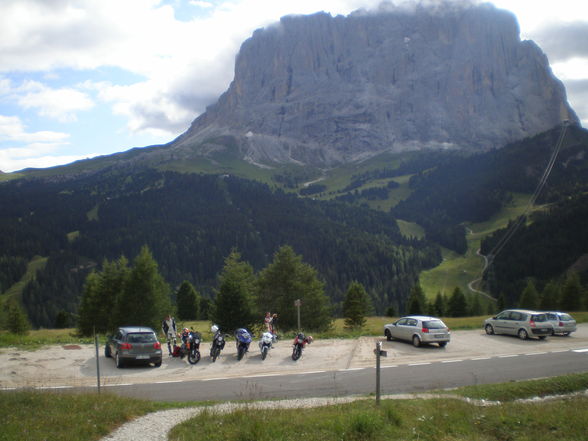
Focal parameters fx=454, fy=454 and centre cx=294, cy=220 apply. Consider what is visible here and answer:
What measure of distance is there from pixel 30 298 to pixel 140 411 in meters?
157

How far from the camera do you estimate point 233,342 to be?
1086 inches

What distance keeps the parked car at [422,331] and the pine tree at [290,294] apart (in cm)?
2105

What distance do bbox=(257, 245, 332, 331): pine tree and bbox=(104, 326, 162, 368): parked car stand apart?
1049 inches

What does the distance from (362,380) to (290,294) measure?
3046 cm

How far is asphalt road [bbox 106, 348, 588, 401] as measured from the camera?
16.0 meters

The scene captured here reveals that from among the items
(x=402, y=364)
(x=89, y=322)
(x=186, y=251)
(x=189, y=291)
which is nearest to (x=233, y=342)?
(x=402, y=364)

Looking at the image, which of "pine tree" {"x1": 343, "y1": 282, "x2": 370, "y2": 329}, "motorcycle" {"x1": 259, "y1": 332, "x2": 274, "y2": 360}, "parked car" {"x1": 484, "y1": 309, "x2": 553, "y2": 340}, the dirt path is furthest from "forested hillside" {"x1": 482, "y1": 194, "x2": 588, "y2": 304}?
"motorcycle" {"x1": 259, "y1": 332, "x2": 274, "y2": 360}

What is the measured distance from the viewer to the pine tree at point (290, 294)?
1869 inches

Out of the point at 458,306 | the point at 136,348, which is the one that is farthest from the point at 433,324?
the point at 458,306

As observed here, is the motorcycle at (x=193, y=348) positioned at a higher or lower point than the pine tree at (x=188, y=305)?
higher

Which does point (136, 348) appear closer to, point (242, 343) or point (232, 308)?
point (242, 343)

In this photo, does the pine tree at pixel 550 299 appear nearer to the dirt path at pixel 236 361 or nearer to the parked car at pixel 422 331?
the dirt path at pixel 236 361

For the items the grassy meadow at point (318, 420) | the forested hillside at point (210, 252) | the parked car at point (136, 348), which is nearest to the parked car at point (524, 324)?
the grassy meadow at point (318, 420)

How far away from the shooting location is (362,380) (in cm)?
1802
